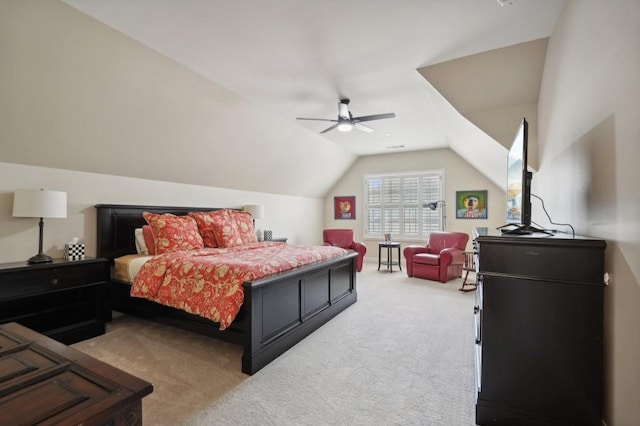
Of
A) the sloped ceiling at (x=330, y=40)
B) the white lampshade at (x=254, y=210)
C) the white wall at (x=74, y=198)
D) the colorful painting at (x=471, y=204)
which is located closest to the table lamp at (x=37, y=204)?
the white wall at (x=74, y=198)

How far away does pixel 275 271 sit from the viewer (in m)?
2.75

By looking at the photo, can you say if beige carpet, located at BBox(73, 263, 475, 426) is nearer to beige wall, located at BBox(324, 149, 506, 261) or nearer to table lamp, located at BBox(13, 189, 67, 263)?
table lamp, located at BBox(13, 189, 67, 263)

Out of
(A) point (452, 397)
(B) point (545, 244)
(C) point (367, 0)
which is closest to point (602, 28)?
(B) point (545, 244)

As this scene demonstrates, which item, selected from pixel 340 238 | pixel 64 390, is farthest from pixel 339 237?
pixel 64 390

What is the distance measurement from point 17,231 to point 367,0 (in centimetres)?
389

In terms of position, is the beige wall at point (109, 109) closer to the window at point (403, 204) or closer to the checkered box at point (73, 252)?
the checkered box at point (73, 252)

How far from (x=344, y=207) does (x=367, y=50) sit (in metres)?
5.47

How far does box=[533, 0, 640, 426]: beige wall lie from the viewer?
1.34 meters

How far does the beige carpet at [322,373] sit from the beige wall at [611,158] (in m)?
0.88

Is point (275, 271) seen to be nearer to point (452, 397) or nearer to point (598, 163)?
point (452, 397)

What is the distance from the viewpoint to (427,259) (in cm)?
562

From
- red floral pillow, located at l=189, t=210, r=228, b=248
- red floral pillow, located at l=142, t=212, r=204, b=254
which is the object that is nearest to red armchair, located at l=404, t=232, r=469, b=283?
red floral pillow, located at l=189, t=210, r=228, b=248

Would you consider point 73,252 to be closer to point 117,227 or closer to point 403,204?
point 117,227

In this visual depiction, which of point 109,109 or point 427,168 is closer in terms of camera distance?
point 109,109
